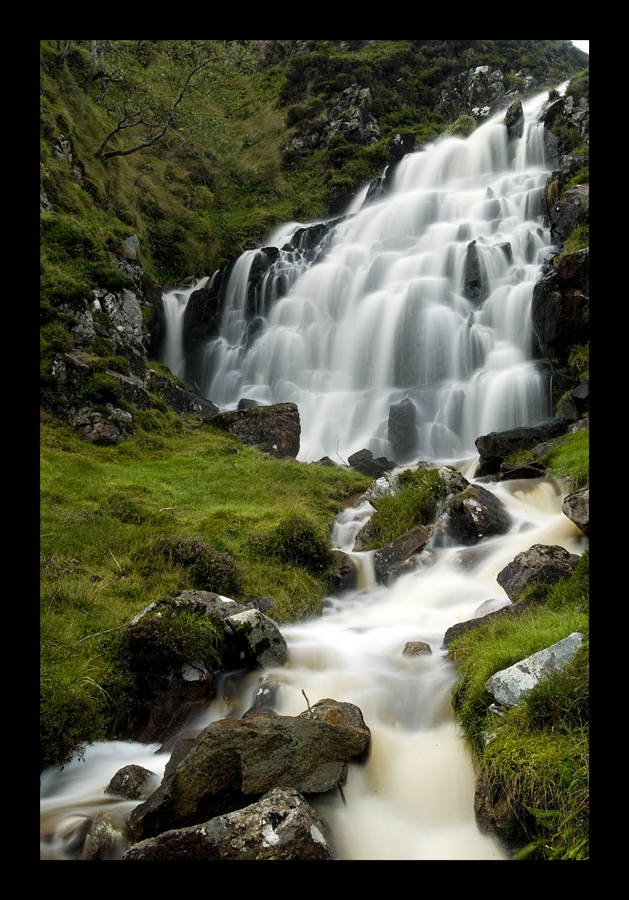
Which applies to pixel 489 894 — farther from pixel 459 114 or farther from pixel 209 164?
pixel 459 114

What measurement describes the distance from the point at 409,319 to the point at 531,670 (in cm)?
1816

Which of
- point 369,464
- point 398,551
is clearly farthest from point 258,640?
point 369,464

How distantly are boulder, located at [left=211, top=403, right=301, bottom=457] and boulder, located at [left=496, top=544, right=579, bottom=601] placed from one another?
1050cm

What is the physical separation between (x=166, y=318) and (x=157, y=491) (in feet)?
51.0

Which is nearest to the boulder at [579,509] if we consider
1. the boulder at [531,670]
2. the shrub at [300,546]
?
the boulder at [531,670]

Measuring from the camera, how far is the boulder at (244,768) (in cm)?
398

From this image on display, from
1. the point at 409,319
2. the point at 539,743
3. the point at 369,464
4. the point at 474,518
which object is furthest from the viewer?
the point at 409,319

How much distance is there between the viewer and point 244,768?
4129 mm

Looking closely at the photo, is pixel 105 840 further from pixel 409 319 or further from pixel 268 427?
pixel 409 319

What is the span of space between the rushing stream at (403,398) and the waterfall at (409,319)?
0.08 metres

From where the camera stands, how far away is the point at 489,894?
5.49 feet

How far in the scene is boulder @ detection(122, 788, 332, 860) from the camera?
135 inches

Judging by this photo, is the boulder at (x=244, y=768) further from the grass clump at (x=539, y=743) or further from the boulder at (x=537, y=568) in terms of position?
the boulder at (x=537, y=568)
